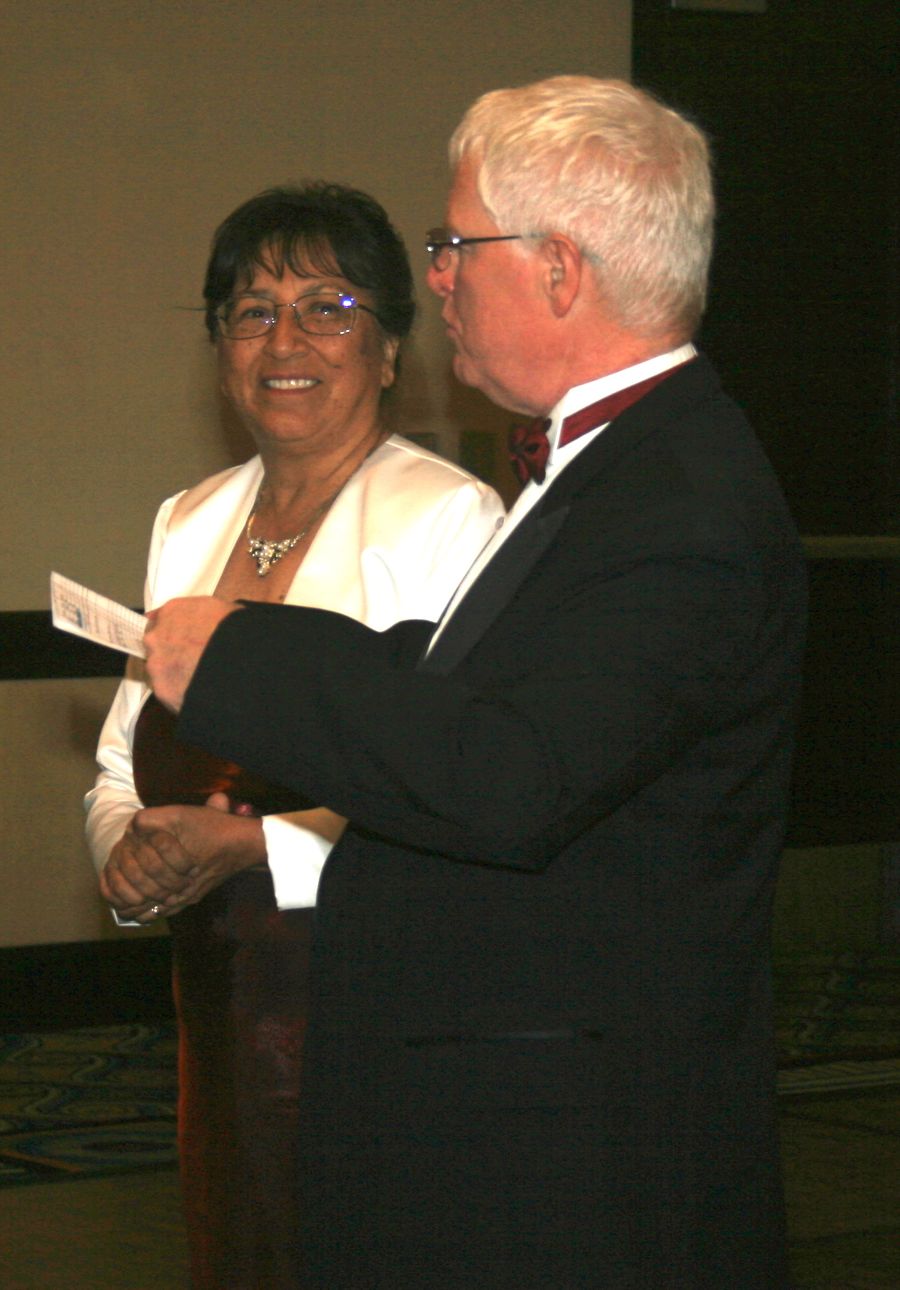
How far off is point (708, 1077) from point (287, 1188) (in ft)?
2.71

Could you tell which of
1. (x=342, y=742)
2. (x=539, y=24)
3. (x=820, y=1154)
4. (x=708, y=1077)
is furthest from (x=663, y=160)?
(x=539, y=24)

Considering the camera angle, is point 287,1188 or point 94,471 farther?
point 94,471

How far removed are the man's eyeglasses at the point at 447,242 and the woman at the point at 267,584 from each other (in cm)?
61

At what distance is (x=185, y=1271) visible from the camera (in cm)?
344

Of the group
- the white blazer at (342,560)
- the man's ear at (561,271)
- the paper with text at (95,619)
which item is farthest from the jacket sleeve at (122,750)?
the man's ear at (561,271)

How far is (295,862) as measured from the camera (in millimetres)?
2221

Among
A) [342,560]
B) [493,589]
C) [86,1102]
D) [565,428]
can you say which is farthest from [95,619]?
[86,1102]

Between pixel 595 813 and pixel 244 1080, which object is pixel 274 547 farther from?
pixel 595 813

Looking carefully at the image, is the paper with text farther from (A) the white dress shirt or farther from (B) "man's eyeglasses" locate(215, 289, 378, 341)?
(B) "man's eyeglasses" locate(215, 289, 378, 341)

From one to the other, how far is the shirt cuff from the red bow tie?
26.7 inches

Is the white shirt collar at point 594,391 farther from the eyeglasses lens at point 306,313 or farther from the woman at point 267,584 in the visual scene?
the eyeglasses lens at point 306,313

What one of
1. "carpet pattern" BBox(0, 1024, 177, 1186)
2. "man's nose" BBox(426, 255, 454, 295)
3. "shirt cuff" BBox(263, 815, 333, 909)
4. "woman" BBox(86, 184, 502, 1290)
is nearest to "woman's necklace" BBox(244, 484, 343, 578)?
"woman" BBox(86, 184, 502, 1290)

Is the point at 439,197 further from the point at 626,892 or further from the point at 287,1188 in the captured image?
the point at 626,892

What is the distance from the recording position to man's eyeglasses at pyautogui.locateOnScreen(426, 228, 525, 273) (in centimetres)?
165
